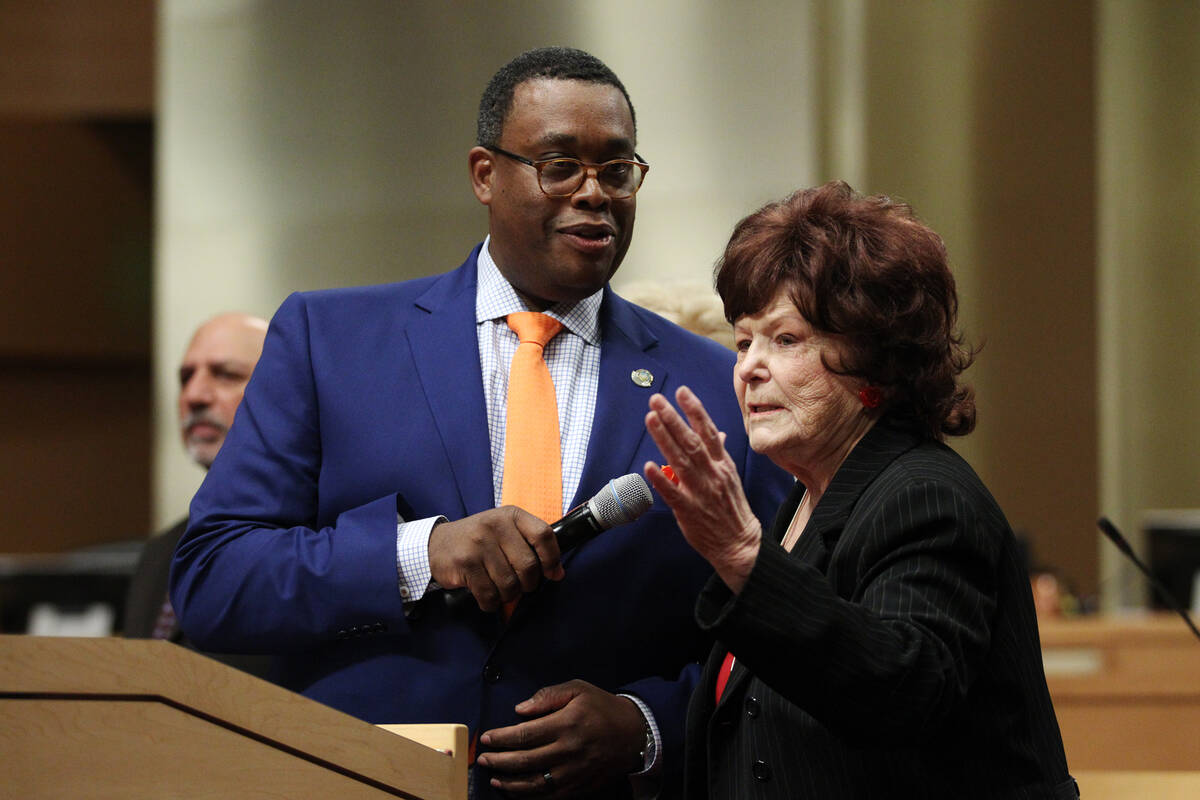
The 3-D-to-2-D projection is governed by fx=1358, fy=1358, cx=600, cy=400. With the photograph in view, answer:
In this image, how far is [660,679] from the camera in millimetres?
1839

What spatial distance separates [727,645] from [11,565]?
156 inches

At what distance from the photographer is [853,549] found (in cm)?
142

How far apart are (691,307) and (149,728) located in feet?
5.39

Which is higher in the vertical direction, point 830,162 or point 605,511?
point 830,162

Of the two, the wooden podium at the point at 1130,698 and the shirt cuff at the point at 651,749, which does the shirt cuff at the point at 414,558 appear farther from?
the wooden podium at the point at 1130,698

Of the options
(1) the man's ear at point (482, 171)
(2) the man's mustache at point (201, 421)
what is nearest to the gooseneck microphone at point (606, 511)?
(1) the man's ear at point (482, 171)

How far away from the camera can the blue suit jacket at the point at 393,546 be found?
1747 millimetres

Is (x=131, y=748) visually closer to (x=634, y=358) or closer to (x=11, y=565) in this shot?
(x=634, y=358)

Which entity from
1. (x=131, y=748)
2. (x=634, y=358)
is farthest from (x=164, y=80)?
(x=131, y=748)

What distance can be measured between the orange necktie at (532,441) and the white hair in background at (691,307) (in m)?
0.69

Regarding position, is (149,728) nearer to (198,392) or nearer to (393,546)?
(393,546)

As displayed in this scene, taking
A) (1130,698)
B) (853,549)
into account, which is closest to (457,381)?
(853,549)

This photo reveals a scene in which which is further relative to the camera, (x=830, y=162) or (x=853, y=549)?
Answer: (x=830, y=162)

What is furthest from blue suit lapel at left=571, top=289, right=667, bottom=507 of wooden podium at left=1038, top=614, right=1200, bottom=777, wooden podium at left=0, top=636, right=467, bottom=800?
wooden podium at left=1038, top=614, right=1200, bottom=777
